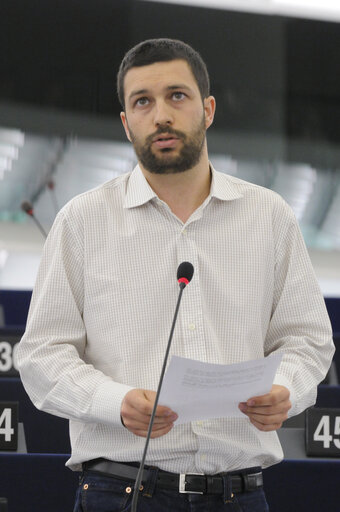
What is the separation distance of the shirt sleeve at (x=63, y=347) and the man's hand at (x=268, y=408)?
208mm

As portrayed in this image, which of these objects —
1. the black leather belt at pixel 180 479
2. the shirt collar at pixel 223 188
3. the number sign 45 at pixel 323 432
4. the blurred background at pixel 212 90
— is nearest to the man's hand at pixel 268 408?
the black leather belt at pixel 180 479

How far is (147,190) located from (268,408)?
18.8 inches

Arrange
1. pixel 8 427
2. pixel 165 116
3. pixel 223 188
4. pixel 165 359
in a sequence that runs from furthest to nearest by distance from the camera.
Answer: pixel 8 427 < pixel 223 188 < pixel 165 116 < pixel 165 359

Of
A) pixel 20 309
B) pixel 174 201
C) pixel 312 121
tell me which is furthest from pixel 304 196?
pixel 174 201

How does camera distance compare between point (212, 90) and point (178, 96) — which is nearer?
point (178, 96)

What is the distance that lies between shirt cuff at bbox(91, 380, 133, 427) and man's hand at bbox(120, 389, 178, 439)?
0.05ft

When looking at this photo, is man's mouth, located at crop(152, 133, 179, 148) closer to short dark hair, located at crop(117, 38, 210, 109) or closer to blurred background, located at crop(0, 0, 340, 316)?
short dark hair, located at crop(117, 38, 210, 109)

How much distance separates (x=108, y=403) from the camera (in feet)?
5.11

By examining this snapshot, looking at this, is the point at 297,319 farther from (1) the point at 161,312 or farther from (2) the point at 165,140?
(2) the point at 165,140

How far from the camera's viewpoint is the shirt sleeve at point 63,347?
1.59 m

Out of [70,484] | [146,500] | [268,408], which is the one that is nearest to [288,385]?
[268,408]

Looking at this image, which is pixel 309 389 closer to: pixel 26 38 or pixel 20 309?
pixel 20 309

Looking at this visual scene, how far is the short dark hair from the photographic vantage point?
5.82 ft

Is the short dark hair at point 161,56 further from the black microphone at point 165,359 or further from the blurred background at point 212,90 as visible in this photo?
the blurred background at point 212,90
